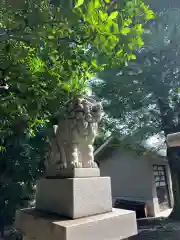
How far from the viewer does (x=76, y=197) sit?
203 cm

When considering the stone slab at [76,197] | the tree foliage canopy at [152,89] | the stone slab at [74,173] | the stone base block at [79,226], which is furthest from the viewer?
the tree foliage canopy at [152,89]

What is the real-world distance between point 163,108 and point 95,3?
7.95m

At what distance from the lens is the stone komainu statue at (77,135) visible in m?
2.29

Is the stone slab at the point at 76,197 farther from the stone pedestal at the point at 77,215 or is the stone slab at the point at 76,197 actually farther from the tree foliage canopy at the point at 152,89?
the tree foliage canopy at the point at 152,89

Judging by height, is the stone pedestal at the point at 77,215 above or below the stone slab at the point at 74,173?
below

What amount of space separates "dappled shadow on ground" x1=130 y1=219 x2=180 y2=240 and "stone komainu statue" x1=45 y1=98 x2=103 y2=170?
17.3 feet

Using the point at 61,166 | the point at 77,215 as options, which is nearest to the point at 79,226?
the point at 77,215

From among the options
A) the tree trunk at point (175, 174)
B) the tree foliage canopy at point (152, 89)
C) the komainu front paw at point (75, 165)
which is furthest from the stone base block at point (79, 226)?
the tree trunk at point (175, 174)

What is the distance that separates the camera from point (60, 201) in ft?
7.04

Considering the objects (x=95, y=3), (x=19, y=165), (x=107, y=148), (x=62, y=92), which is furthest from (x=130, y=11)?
(x=107, y=148)

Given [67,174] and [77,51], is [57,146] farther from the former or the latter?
[77,51]

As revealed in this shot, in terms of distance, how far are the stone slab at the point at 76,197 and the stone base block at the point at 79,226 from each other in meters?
0.07

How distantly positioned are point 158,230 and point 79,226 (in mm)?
7161

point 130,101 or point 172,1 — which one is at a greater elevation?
point 172,1
